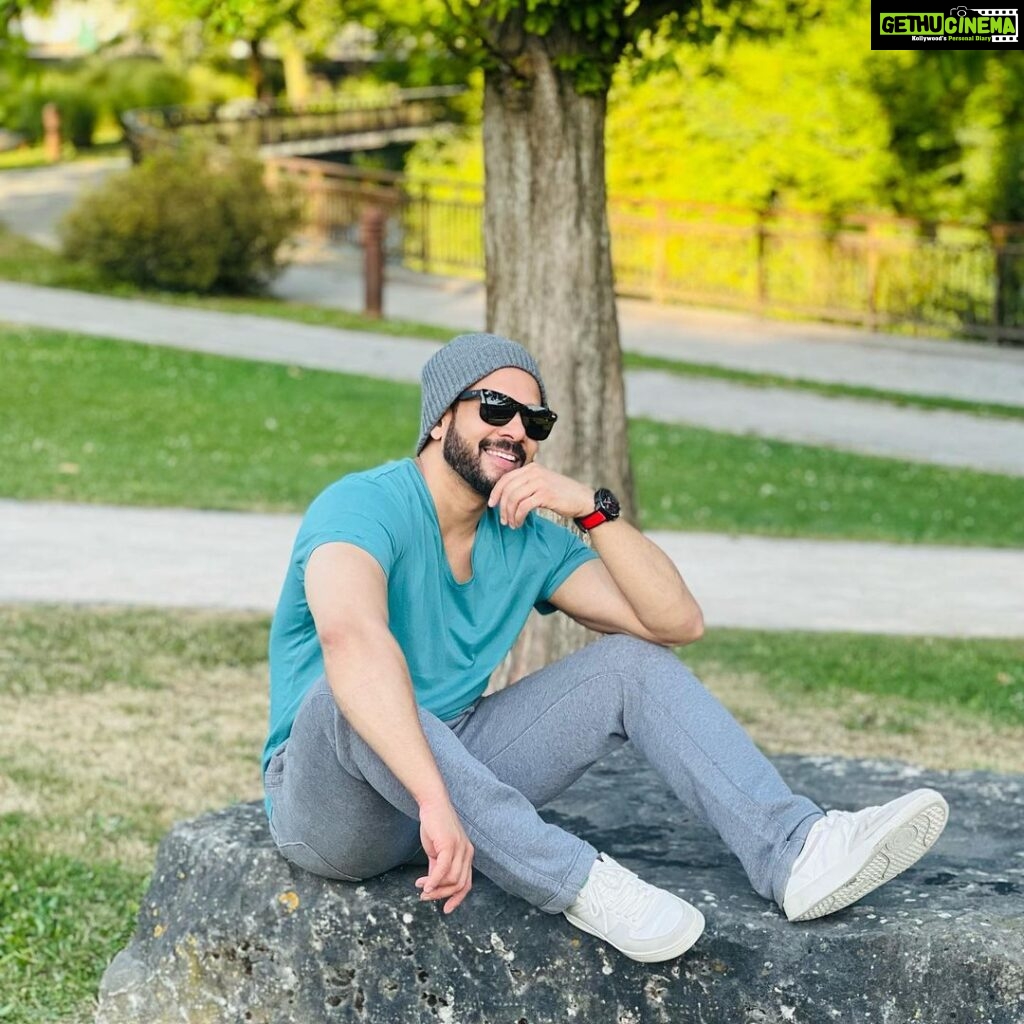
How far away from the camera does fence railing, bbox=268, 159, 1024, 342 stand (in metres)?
19.7

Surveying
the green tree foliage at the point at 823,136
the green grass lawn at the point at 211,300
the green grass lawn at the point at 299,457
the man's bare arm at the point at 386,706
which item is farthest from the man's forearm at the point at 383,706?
the green tree foliage at the point at 823,136

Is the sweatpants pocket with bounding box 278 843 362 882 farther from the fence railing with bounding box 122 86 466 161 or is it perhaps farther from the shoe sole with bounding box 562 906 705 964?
the fence railing with bounding box 122 86 466 161

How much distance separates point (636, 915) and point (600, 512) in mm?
852

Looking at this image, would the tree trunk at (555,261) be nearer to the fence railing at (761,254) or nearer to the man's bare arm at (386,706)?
the man's bare arm at (386,706)

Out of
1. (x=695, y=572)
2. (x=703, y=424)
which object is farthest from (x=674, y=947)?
(x=703, y=424)

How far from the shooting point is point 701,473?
1153cm

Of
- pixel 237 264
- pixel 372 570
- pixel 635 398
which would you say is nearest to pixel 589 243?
pixel 372 570

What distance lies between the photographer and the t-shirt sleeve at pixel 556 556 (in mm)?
4023

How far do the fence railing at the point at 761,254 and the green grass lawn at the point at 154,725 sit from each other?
11082 mm

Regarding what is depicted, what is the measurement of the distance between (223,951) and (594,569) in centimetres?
112

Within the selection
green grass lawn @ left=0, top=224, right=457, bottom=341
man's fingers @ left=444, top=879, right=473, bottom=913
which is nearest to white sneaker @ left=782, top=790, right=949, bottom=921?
man's fingers @ left=444, top=879, right=473, bottom=913

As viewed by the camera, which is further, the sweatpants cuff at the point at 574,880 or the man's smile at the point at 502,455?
the man's smile at the point at 502,455

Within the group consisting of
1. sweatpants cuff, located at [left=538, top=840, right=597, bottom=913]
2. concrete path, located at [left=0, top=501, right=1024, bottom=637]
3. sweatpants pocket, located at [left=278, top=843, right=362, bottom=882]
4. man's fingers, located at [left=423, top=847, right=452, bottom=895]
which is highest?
man's fingers, located at [left=423, top=847, right=452, bottom=895]

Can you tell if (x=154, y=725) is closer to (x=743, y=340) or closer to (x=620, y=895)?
(x=620, y=895)
